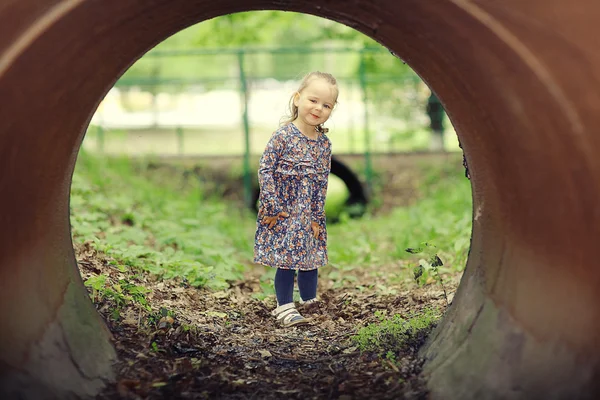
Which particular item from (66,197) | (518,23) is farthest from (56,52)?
(518,23)

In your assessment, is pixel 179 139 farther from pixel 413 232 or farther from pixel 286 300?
pixel 286 300

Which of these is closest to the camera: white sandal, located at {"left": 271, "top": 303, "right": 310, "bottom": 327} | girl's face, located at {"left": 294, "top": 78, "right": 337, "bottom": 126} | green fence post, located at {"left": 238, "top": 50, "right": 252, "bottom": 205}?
girl's face, located at {"left": 294, "top": 78, "right": 337, "bottom": 126}

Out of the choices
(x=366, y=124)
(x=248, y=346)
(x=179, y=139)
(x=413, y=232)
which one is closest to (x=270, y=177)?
(x=248, y=346)

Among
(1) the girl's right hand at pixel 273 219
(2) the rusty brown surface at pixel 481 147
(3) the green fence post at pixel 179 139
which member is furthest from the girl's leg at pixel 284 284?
(3) the green fence post at pixel 179 139

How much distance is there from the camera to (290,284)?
5.35m

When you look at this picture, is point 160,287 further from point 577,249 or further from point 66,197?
point 577,249

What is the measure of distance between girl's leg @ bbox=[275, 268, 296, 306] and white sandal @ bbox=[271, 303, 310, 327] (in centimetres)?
4

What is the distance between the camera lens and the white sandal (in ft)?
17.3

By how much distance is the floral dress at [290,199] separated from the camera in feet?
17.0

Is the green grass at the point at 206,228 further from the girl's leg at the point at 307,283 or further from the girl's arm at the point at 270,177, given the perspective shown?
the girl's arm at the point at 270,177

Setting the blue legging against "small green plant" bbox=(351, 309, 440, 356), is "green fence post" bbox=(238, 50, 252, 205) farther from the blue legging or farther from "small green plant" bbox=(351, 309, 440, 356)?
"small green plant" bbox=(351, 309, 440, 356)

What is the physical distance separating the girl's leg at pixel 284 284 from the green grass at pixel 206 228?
93 centimetres

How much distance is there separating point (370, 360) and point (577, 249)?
129cm

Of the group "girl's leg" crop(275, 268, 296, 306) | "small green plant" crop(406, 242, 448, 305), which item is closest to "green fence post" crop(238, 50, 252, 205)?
"small green plant" crop(406, 242, 448, 305)
